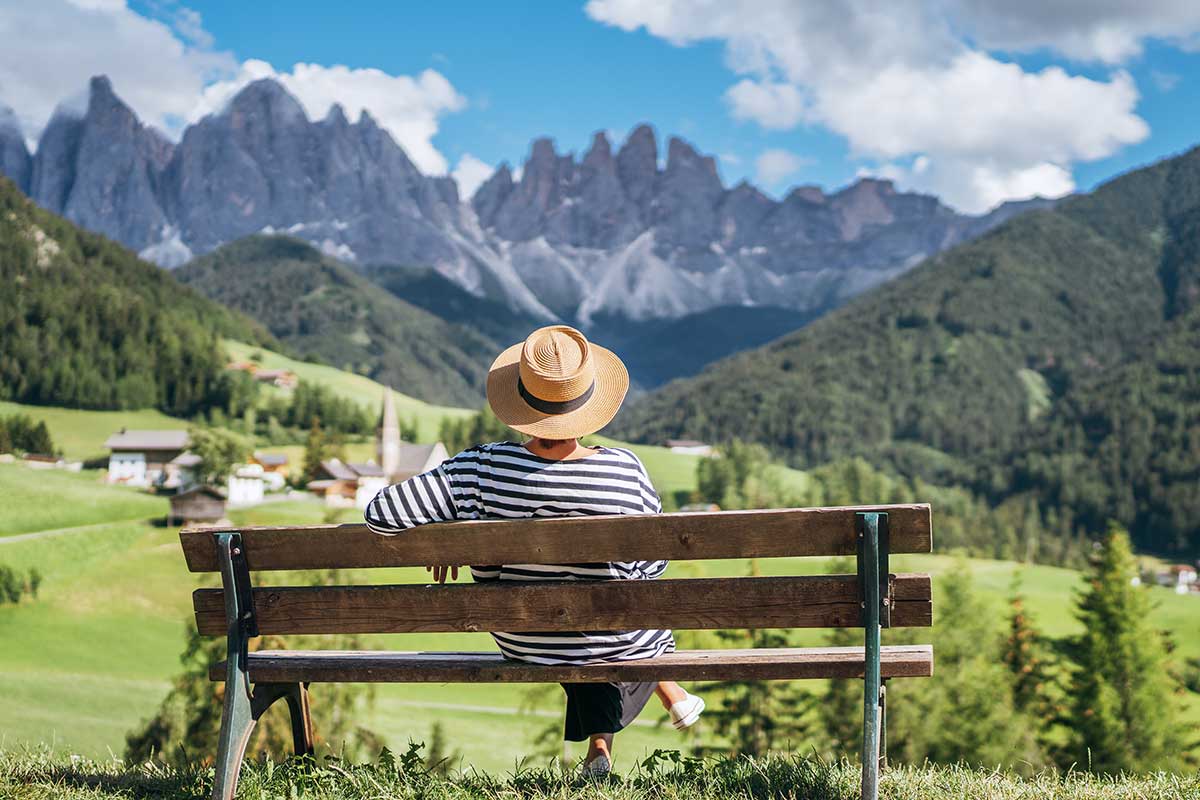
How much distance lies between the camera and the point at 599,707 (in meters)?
5.78

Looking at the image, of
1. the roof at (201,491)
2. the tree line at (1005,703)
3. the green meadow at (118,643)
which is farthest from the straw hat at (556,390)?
the roof at (201,491)

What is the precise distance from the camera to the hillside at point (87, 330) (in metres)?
88.2

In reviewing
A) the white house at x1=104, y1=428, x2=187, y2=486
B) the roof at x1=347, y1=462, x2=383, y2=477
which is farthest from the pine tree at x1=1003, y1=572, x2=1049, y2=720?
the roof at x1=347, y1=462, x2=383, y2=477

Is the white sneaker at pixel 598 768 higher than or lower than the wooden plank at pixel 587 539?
lower

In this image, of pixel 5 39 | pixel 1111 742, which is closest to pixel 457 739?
pixel 1111 742

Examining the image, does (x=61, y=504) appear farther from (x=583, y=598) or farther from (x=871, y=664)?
(x=871, y=664)

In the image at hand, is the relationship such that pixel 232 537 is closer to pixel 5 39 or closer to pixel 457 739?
pixel 457 739

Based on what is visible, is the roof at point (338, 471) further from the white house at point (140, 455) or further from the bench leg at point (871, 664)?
the bench leg at point (871, 664)

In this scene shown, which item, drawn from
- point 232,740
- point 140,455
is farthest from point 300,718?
point 140,455

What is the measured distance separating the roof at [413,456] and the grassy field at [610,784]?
11241 cm

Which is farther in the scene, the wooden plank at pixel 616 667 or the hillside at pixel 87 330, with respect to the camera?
the hillside at pixel 87 330

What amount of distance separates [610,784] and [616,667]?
69 centimetres

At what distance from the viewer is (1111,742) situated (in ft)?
143

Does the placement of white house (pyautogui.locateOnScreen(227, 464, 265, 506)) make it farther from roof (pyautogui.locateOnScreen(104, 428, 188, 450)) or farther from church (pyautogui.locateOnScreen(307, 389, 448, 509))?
roof (pyautogui.locateOnScreen(104, 428, 188, 450))
